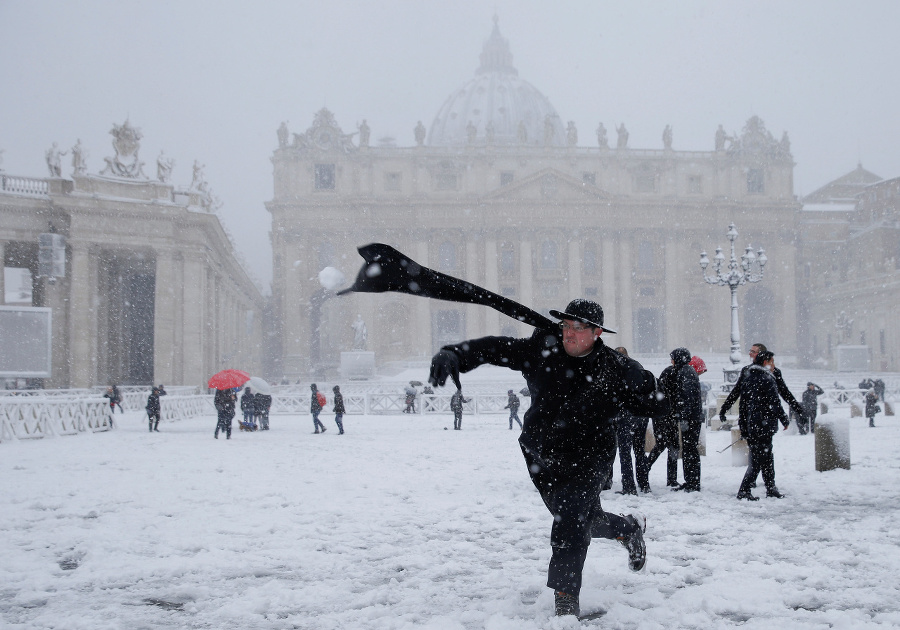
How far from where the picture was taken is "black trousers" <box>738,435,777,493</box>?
7402mm

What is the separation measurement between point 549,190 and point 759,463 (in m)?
54.3

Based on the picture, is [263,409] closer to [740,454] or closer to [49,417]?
[49,417]

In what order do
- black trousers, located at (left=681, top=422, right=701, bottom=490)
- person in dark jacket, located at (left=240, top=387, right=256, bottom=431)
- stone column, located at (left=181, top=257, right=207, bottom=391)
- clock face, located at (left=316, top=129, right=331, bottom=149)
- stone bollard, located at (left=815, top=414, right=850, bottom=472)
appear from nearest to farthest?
black trousers, located at (left=681, top=422, right=701, bottom=490) → stone bollard, located at (left=815, top=414, right=850, bottom=472) → person in dark jacket, located at (left=240, top=387, right=256, bottom=431) → stone column, located at (left=181, top=257, right=207, bottom=391) → clock face, located at (left=316, top=129, right=331, bottom=149)

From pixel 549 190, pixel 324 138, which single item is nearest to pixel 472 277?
pixel 549 190

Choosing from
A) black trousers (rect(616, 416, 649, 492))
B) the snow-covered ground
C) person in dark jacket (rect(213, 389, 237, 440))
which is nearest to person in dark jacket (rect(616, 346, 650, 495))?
black trousers (rect(616, 416, 649, 492))

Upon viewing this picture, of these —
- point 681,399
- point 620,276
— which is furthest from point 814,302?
point 681,399

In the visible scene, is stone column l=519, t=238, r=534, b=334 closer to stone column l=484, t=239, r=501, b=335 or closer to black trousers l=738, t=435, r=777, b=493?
stone column l=484, t=239, r=501, b=335

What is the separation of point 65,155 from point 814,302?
5676 cm

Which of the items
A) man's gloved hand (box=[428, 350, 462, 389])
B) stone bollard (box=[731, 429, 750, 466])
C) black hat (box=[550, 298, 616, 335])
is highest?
black hat (box=[550, 298, 616, 335])

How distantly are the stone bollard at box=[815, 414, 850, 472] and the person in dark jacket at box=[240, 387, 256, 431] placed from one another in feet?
43.8

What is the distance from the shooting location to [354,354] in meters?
39.5

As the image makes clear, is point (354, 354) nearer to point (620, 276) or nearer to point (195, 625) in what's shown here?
point (620, 276)

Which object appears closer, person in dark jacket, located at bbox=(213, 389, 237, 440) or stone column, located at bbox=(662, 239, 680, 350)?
person in dark jacket, located at bbox=(213, 389, 237, 440)

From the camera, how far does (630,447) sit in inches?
307
